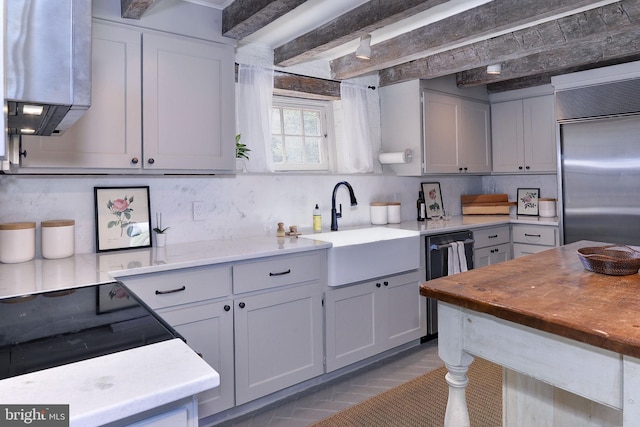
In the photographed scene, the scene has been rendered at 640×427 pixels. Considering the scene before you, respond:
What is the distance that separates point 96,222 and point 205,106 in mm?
919

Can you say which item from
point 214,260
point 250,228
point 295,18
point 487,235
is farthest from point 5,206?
point 487,235

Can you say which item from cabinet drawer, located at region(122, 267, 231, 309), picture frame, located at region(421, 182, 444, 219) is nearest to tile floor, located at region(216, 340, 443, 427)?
cabinet drawer, located at region(122, 267, 231, 309)

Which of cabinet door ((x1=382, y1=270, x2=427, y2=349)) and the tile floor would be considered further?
cabinet door ((x1=382, y1=270, x2=427, y2=349))

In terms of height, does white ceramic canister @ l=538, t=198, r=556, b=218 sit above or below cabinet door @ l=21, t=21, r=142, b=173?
below

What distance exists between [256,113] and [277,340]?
5.24 ft

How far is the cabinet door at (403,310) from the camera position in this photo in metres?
3.02

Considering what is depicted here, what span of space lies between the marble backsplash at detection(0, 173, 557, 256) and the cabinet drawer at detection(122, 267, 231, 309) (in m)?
0.66

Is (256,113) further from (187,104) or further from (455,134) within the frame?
(455,134)

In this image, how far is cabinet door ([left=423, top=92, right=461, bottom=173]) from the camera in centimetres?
376

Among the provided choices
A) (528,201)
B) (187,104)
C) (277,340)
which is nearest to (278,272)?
(277,340)

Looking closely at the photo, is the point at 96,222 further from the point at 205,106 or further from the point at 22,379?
the point at 22,379

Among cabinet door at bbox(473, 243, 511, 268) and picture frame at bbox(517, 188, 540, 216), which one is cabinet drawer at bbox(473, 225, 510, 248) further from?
picture frame at bbox(517, 188, 540, 216)

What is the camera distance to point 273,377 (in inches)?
96.0

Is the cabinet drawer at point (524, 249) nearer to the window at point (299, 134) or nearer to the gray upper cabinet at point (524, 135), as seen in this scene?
the gray upper cabinet at point (524, 135)
